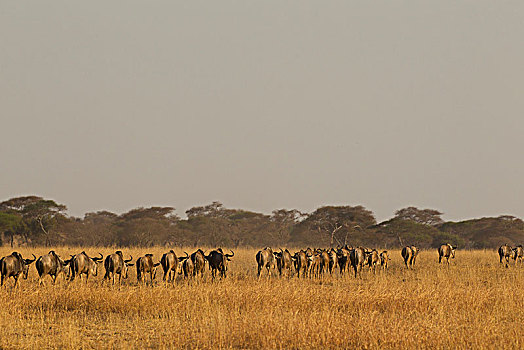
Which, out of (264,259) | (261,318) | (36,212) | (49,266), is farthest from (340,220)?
(261,318)

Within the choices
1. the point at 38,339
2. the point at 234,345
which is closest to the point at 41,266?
the point at 38,339

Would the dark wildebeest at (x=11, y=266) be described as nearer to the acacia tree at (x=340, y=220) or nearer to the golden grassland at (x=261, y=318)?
the golden grassland at (x=261, y=318)

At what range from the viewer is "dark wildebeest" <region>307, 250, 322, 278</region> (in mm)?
18547

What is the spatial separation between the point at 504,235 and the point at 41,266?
39.6 metres

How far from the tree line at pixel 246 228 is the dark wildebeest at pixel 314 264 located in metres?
23.3

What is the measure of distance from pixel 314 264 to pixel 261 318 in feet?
Result: 33.6

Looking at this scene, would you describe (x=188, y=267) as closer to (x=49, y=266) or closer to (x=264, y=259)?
(x=264, y=259)

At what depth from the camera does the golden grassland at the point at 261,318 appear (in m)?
8.12

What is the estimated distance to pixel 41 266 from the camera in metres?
14.8

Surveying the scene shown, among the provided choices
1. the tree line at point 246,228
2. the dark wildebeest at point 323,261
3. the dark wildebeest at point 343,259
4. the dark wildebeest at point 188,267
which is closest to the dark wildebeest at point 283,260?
the dark wildebeest at point 323,261

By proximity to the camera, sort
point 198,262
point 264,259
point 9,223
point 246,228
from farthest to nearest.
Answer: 1. point 246,228
2. point 9,223
3. point 264,259
4. point 198,262

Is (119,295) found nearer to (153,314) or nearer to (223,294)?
(153,314)

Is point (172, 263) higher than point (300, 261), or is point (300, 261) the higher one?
point (172, 263)

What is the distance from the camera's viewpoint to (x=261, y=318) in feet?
29.9
